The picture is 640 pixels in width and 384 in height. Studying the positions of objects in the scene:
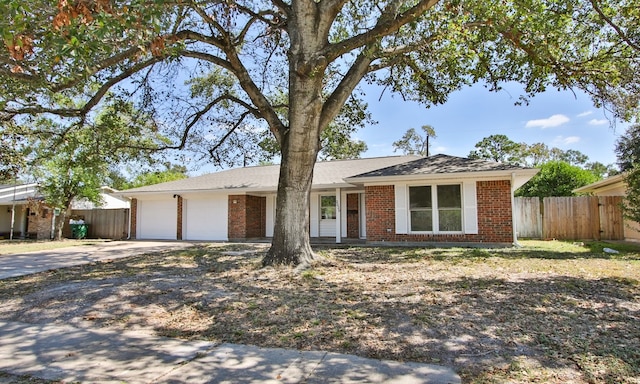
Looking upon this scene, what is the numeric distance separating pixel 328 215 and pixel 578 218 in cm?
1056

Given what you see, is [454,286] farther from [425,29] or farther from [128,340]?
[425,29]

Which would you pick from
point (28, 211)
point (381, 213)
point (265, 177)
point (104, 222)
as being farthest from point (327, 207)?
point (28, 211)

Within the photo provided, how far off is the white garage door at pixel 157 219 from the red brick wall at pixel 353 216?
8566mm

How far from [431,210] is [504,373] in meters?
10.3

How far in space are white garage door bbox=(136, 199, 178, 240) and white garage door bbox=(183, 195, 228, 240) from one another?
702mm

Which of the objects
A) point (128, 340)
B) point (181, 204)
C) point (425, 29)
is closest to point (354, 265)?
point (128, 340)

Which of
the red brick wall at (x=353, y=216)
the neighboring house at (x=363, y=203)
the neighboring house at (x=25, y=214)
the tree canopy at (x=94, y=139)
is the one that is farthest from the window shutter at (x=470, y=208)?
the neighboring house at (x=25, y=214)

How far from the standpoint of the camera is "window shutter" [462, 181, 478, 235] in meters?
12.5

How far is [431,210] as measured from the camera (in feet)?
42.9

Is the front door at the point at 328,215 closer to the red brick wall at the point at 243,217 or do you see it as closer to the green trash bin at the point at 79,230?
the red brick wall at the point at 243,217

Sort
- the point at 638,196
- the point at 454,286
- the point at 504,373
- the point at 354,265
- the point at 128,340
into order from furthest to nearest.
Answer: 1. the point at 638,196
2. the point at 354,265
3. the point at 454,286
4. the point at 128,340
5. the point at 504,373

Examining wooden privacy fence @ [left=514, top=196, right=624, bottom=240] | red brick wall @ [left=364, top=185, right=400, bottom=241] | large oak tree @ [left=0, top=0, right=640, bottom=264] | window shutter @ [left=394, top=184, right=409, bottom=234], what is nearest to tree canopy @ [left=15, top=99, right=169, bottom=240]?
large oak tree @ [left=0, top=0, right=640, bottom=264]

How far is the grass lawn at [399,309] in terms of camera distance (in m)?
3.44

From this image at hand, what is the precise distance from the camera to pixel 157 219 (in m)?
19.0
